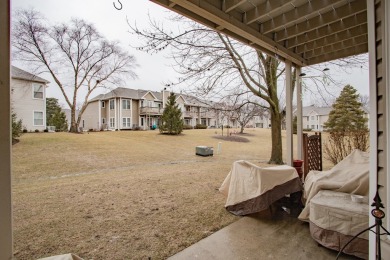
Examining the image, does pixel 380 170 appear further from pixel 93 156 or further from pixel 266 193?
pixel 93 156

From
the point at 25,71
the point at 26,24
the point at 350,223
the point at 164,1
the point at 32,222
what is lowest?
the point at 32,222

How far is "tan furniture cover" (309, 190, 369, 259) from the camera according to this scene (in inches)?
91.5

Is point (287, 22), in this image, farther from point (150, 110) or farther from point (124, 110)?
point (150, 110)

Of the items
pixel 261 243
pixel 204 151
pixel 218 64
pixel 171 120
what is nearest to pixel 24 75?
pixel 171 120

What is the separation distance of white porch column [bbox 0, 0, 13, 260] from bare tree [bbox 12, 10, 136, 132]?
19806 millimetres

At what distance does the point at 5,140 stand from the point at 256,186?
10.8 ft

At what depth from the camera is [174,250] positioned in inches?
100

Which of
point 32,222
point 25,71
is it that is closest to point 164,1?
point 32,222

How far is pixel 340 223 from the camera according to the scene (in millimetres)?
2439

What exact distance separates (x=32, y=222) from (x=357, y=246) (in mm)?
4802

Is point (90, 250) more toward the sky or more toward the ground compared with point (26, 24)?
more toward the ground

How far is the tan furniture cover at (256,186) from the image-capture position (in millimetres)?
3389

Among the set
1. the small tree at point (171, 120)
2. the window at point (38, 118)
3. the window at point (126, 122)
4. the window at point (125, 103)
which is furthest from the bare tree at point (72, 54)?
the window at point (126, 122)

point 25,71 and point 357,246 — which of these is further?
point 25,71
